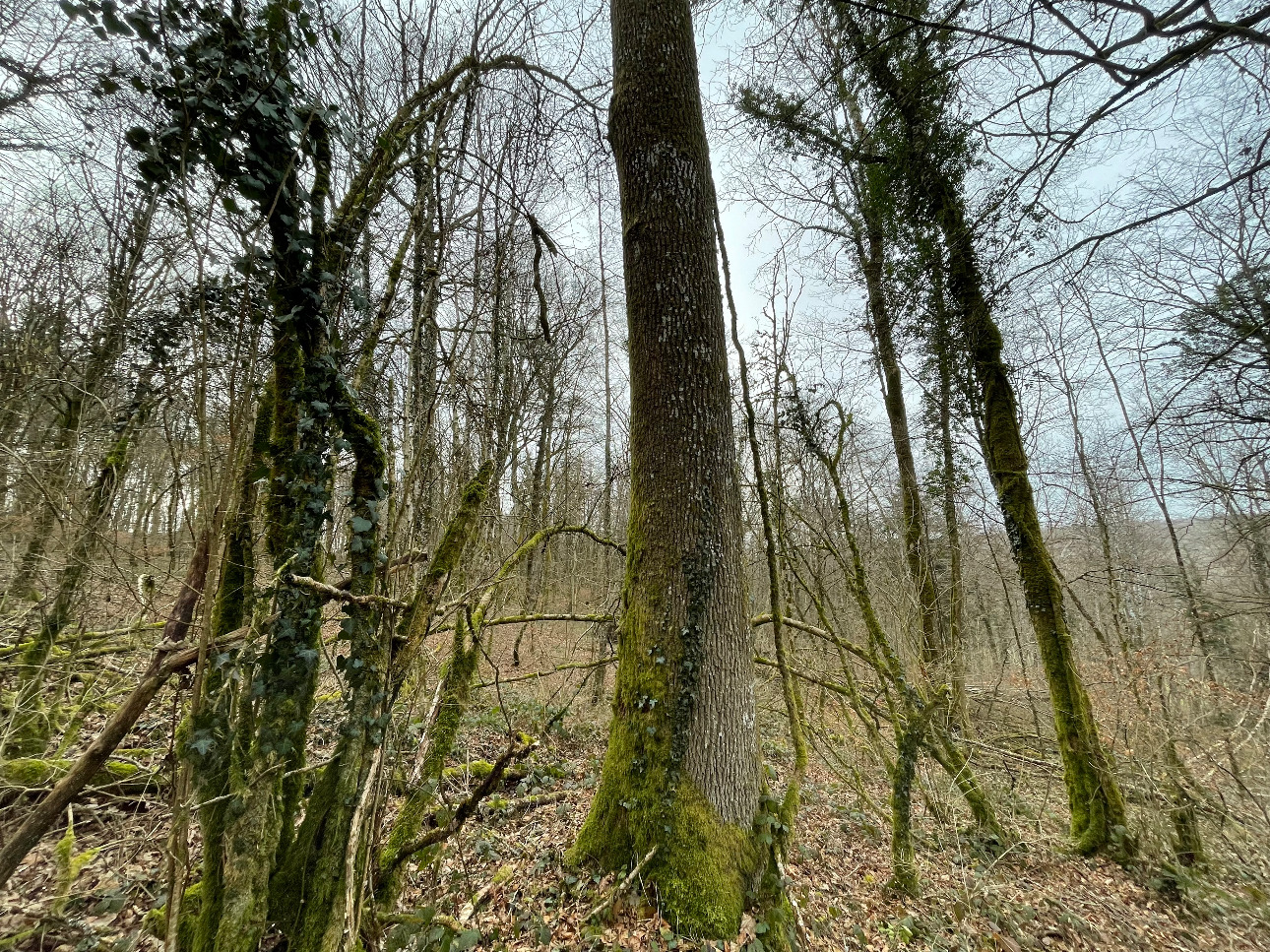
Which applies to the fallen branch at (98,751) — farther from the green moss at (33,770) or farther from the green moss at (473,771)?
the green moss at (473,771)

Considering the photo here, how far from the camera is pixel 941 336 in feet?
15.8

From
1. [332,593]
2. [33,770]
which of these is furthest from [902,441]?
[33,770]

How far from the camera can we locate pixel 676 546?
2.55 metres

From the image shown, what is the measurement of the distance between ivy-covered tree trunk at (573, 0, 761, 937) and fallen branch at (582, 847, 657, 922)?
5 centimetres

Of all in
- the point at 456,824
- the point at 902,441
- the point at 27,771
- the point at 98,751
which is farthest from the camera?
the point at 902,441

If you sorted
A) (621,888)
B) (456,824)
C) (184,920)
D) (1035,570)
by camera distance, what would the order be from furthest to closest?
(1035,570), (621,888), (456,824), (184,920)

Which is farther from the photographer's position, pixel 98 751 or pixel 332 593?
pixel 332 593

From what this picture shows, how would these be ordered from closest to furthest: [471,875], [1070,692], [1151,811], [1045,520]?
[471,875] < [1151,811] < [1070,692] < [1045,520]

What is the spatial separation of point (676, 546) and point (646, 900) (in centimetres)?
166

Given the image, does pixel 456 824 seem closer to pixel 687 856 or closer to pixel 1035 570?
pixel 687 856

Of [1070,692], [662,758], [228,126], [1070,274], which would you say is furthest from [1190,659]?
[228,126]

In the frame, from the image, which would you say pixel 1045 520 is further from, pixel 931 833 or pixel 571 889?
pixel 571 889

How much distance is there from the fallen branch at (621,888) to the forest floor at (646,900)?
1.5 inches

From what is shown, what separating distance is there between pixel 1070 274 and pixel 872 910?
5013mm
